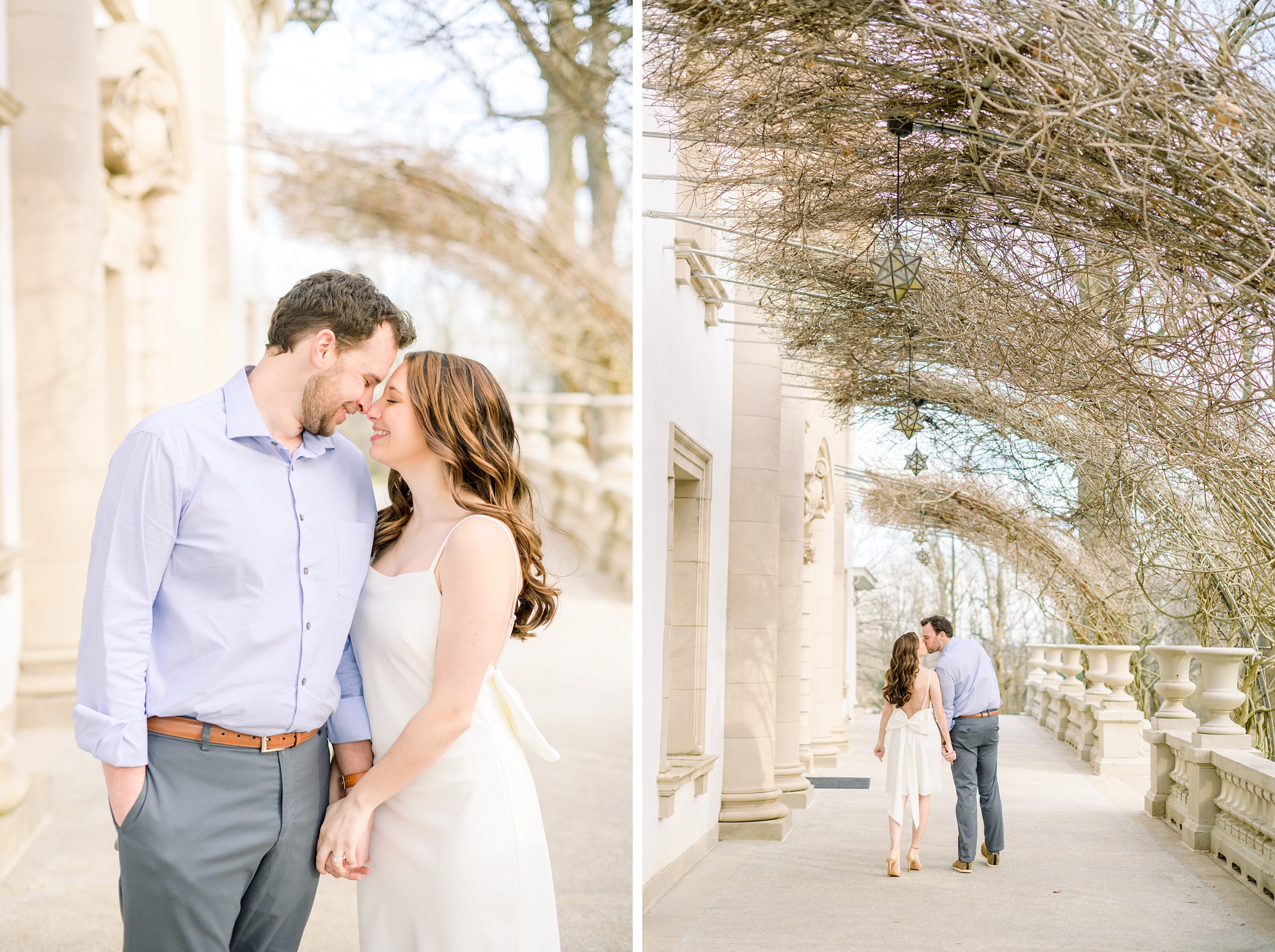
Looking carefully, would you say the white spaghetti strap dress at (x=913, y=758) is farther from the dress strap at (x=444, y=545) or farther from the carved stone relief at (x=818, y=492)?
the dress strap at (x=444, y=545)

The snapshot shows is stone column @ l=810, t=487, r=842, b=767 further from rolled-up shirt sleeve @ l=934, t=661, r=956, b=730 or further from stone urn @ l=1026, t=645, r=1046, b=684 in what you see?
stone urn @ l=1026, t=645, r=1046, b=684

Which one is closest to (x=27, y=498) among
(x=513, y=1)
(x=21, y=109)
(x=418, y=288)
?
(x=21, y=109)

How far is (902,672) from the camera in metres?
3.39

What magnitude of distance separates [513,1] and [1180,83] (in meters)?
5.97

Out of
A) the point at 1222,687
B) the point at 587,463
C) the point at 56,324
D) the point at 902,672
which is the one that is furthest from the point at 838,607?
the point at 587,463

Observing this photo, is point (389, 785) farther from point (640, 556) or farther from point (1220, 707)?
point (1220, 707)

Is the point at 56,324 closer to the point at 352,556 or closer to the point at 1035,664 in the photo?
the point at 352,556

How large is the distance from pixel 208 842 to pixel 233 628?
1.26 feet

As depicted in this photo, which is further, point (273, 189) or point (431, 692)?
point (273, 189)

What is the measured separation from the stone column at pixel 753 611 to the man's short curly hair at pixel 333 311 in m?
1.54

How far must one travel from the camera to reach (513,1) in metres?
7.79

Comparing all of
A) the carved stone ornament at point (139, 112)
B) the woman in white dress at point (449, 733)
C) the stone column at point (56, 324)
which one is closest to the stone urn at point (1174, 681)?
the woman in white dress at point (449, 733)

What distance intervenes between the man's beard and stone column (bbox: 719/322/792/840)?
1555 mm

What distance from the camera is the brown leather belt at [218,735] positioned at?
202 centimetres
